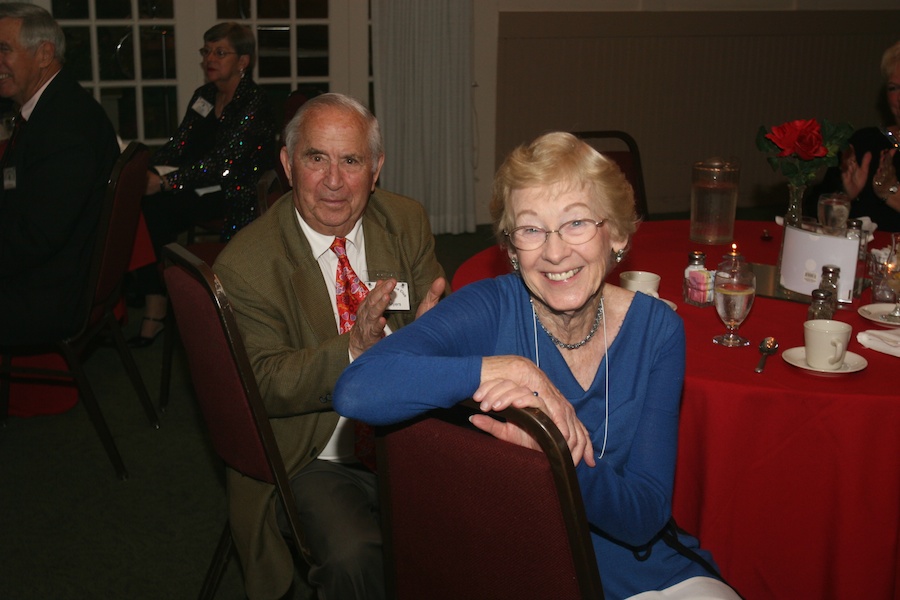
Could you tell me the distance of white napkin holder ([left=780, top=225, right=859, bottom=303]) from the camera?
2.38 meters

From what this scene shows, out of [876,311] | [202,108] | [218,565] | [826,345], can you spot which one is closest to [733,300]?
[826,345]

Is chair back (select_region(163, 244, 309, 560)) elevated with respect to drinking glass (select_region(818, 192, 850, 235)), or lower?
lower

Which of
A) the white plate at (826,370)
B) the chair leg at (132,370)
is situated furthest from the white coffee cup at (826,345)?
the chair leg at (132,370)

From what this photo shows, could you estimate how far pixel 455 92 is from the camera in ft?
21.1

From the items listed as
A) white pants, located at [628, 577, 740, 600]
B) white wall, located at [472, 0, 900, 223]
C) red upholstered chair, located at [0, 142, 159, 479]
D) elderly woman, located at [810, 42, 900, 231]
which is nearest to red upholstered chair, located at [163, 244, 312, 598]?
white pants, located at [628, 577, 740, 600]

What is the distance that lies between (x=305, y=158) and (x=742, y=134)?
6.13 metres

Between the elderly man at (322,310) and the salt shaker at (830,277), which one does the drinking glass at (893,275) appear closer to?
the salt shaker at (830,277)

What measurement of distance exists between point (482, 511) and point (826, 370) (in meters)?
1.02

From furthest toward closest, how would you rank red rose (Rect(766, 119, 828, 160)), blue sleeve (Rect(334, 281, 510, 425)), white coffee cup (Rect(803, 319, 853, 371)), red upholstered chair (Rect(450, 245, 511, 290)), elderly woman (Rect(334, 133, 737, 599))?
red upholstered chair (Rect(450, 245, 511, 290))
red rose (Rect(766, 119, 828, 160))
white coffee cup (Rect(803, 319, 853, 371))
elderly woman (Rect(334, 133, 737, 599))
blue sleeve (Rect(334, 281, 510, 425))

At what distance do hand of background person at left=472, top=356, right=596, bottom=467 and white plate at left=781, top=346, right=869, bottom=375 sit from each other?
815 millimetres

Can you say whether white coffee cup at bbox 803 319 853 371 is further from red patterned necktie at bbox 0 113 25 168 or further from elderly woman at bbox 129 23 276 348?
elderly woman at bbox 129 23 276 348

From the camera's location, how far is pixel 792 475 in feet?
6.28

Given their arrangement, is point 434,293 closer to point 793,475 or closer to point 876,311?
point 793,475

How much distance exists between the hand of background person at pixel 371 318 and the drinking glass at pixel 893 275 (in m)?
1.28
